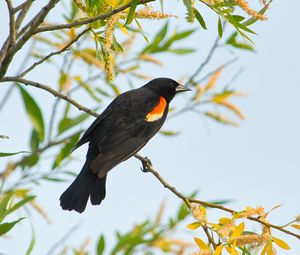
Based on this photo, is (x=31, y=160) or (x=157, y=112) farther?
(x=157, y=112)

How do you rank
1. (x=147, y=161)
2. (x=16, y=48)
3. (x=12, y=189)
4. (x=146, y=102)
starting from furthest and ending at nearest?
(x=146, y=102), (x=147, y=161), (x=12, y=189), (x=16, y=48)

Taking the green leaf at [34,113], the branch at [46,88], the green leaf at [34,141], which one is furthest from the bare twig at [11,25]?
the green leaf at [34,141]

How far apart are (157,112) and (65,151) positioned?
65.7 inches

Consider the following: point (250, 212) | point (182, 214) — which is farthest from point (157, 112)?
point (250, 212)

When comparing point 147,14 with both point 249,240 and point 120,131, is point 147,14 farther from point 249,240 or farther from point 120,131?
point 120,131

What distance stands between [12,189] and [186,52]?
1.90 meters

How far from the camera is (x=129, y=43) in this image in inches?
126

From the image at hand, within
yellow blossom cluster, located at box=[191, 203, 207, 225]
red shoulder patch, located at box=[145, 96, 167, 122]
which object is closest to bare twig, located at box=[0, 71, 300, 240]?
yellow blossom cluster, located at box=[191, 203, 207, 225]

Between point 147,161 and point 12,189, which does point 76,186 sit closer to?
point 147,161

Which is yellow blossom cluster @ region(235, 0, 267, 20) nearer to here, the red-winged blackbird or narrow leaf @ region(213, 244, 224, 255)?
narrow leaf @ region(213, 244, 224, 255)

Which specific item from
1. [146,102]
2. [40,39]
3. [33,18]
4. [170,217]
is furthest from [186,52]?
[33,18]

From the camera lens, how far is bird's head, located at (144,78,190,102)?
5012 mm

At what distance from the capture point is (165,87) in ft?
16.6

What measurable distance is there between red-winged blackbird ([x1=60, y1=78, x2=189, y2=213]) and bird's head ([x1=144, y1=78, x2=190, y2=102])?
50 centimetres
